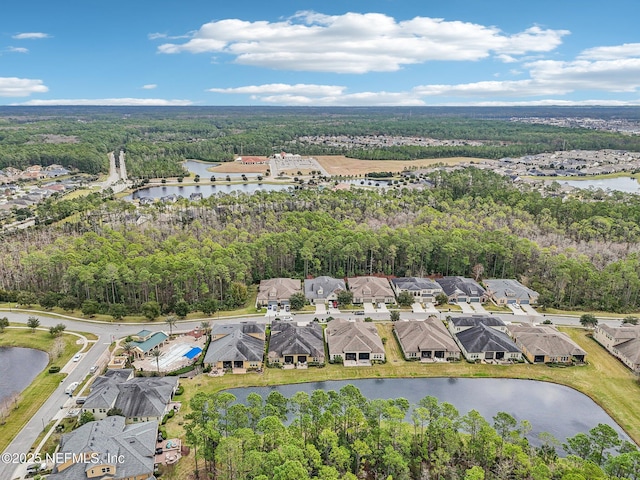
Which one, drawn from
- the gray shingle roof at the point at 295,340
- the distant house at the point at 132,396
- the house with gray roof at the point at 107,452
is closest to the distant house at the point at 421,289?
the gray shingle roof at the point at 295,340

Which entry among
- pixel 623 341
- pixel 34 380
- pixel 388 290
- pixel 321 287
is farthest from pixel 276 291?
pixel 623 341

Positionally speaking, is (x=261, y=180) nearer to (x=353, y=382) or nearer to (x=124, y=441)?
(x=353, y=382)

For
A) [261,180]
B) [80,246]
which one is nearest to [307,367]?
[80,246]

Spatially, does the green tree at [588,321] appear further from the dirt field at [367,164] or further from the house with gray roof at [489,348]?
the dirt field at [367,164]

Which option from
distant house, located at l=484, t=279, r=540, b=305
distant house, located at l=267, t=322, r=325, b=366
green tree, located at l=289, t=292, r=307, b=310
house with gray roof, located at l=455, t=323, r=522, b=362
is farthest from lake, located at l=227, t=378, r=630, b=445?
distant house, located at l=484, t=279, r=540, b=305

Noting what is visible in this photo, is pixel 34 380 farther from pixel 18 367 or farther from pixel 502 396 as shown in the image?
pixel 502 396

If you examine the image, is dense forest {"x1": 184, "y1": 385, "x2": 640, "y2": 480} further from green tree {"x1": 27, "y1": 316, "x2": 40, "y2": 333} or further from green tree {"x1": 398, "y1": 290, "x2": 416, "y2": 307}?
green tree {"x1": 27, "y1": 316, "x2": 40, "y2": 333}

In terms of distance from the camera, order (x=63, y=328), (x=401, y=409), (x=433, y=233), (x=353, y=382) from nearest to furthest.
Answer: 1. (x=401, y=409)
2. (x=353, y=382)
3. (x=63, y=328)
4. (x=433, y=233)
